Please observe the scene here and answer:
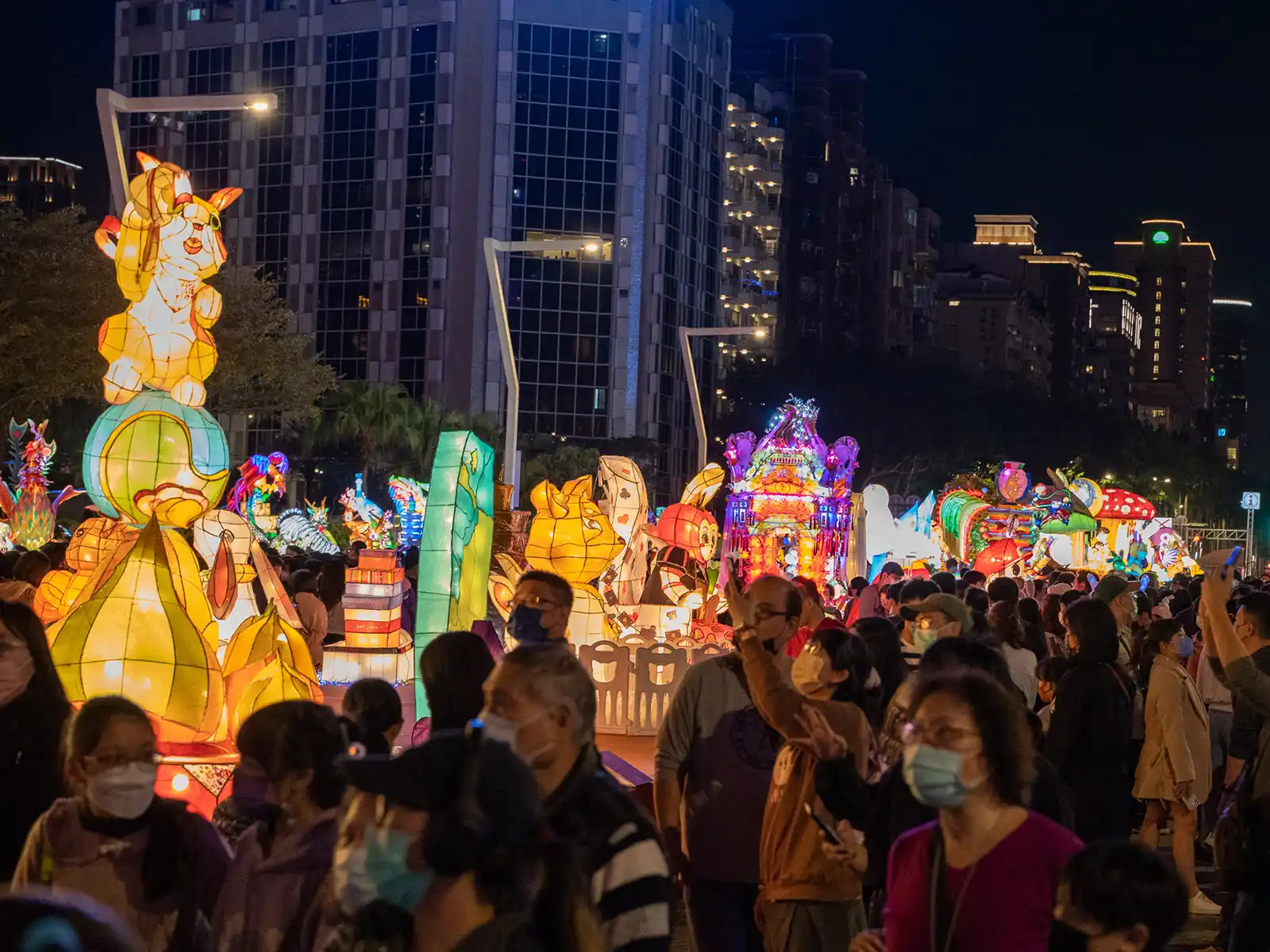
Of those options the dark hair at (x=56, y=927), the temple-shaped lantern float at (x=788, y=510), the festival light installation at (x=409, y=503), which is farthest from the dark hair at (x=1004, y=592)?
the festival light installation at (x=409, y=503)

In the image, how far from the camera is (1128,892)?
3.64 metres

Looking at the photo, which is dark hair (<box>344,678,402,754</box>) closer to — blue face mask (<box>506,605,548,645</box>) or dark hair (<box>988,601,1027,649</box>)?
blue face mask (<box>506,605,548,645</box>)

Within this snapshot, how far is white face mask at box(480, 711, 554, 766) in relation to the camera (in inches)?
131

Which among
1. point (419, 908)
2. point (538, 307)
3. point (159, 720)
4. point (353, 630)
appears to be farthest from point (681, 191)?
point (419, 908)

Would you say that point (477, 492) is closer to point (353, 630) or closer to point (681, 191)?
point (353, 630)

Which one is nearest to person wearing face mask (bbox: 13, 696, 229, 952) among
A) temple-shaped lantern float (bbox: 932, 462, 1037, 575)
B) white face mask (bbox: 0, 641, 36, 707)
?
white face mask (bbox: 0, 641, 36, 707)

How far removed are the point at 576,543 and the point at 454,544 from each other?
4933mm

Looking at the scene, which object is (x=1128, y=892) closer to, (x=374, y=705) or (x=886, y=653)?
(x=374, y=705)

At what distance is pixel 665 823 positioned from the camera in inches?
224

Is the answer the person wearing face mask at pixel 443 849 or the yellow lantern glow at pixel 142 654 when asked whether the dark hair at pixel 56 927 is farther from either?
the yellow lantern glow at pixel 142 654

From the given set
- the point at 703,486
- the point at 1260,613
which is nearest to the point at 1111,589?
the point at 1260,613

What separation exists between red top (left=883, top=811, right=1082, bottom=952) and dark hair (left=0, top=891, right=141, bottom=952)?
2112mm

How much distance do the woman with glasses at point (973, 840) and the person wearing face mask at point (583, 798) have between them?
667mm

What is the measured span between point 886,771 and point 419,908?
7.66 feet
